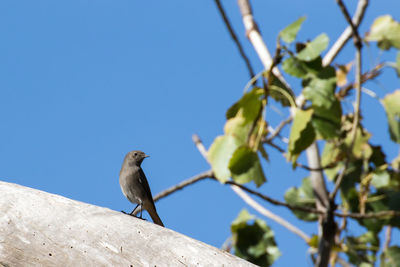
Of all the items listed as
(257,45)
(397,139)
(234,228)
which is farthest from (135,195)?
(397,139)

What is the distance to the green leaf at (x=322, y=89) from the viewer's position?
3.76 metres

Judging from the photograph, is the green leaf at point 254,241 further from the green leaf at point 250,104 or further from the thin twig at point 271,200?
the green leaf at point 250,104

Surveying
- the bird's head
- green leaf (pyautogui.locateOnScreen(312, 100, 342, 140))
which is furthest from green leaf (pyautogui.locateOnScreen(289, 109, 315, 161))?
the bird's head

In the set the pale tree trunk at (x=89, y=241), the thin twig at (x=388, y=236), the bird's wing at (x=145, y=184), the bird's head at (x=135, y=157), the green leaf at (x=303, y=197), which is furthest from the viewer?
the thin twig at (x=388, y=236)

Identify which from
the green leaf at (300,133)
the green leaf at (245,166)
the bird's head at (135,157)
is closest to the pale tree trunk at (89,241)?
the green leaf at (245,166)

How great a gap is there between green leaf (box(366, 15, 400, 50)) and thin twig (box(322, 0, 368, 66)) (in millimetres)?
174

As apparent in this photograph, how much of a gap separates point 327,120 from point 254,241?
1352 mm

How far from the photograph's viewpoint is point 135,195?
4.45 metres

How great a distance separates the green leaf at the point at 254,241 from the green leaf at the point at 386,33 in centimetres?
164

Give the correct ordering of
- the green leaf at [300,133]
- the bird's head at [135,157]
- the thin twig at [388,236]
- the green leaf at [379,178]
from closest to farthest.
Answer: the green leaf at [300,133] < the green leaf at [379,178] < the bird's head at [135,157] < the thin twig at [388,236]

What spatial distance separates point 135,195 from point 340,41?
1.97m

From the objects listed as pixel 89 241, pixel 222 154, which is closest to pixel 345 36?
pixel 222 154

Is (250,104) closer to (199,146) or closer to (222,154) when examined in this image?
(222,154)

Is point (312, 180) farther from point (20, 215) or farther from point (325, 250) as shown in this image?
point (20, 215)
